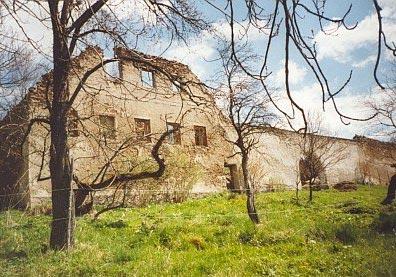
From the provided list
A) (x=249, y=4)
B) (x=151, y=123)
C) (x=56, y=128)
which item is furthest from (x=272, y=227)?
(x=151, y=123)

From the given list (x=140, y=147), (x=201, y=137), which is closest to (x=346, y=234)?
(x=140, y=147)

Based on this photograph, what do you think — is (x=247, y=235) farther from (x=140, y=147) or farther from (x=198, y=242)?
(x=140, y=147)

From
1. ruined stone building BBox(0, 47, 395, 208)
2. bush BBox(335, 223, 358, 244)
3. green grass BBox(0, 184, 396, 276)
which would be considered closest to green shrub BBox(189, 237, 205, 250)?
green grass BBox(0, 184, 396, 276)

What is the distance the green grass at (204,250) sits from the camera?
5.98 m

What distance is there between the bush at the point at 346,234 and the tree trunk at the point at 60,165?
548cm

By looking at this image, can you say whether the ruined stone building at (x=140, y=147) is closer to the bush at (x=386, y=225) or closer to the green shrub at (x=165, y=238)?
the green shrub at (x=165, y=238)

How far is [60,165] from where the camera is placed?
24.3ft

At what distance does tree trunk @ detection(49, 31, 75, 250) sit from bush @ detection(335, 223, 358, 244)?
18.0 ft

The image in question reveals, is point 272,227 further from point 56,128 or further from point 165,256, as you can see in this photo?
point 56,128

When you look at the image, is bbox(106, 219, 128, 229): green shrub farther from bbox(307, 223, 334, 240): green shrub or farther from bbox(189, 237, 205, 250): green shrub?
bbox(307, 223, 334, 240): green shrub

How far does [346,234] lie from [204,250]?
10.3ft

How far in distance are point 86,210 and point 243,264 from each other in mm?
5832

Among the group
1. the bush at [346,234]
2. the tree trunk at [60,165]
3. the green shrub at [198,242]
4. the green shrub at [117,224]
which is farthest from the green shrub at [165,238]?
the bush at [346,234]

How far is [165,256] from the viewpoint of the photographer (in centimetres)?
685
